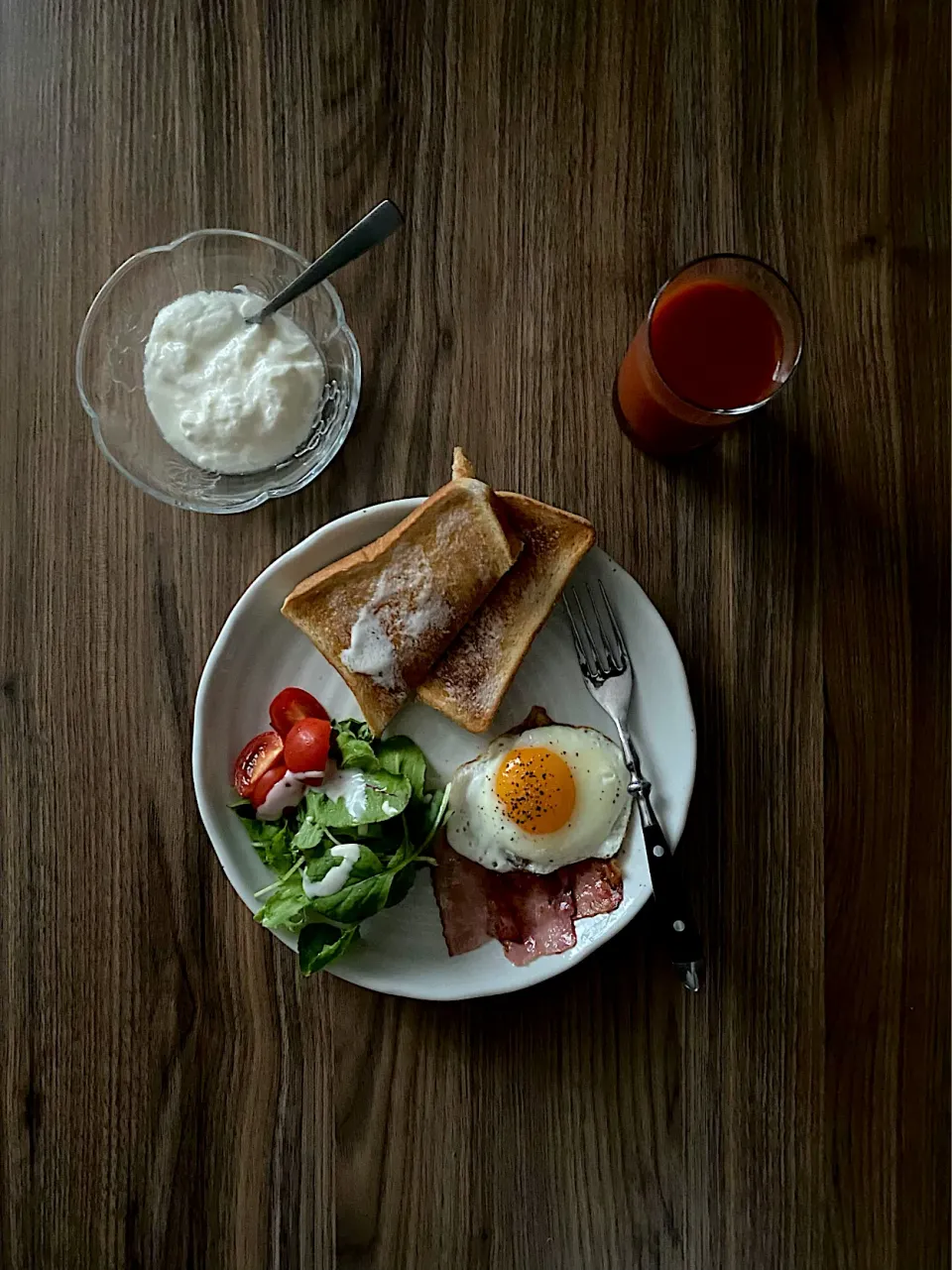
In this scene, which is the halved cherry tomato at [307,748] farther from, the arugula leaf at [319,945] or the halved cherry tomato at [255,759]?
the arugula leaf at [319,945]

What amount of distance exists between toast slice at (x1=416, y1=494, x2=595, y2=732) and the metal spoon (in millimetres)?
480

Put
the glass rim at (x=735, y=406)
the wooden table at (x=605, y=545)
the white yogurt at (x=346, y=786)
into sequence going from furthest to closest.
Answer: the wooden table at (x=605, y=545), the white yogurt at (x=346, y=786), the glass rim at (x=735, y=406)

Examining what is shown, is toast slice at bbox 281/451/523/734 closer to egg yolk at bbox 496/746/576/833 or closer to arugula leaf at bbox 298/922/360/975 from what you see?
egg yolk at bbox 496/746/576/833

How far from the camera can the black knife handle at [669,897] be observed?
1729mm

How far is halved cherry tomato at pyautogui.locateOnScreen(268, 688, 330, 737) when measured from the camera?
1.76 meters

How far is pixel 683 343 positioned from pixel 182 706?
1.11 m

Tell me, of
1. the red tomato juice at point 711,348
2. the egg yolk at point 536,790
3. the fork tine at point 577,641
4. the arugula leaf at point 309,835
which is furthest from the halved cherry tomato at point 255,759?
the red tomato juice at point 711,348

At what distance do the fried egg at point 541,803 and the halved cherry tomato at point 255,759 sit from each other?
33 centimetres

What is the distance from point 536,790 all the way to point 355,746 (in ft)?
1.08

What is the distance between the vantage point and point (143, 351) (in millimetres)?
1818

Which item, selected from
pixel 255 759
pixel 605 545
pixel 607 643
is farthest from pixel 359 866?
pixel 605 545

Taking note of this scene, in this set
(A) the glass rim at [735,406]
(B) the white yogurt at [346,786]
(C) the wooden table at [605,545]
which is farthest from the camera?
(C) the wooden table at [605,545]

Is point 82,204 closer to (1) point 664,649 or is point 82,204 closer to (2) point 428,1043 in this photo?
(1) point 664,649

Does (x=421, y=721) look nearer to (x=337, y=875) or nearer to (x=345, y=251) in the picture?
(x=337, y=875)
